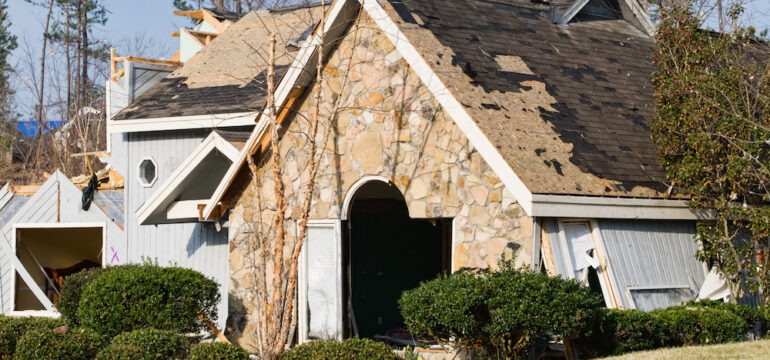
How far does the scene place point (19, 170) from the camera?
4359 centimetres

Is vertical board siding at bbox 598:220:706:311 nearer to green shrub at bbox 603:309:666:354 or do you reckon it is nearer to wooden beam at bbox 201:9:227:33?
green shrub at bbox 603:309:666:354

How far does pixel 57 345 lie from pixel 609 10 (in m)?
13.2

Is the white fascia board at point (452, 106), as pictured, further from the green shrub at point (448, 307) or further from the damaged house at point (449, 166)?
the green shrub at point (448, 307)

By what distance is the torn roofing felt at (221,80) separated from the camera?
20.5 meters

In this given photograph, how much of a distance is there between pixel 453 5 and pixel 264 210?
4917mm

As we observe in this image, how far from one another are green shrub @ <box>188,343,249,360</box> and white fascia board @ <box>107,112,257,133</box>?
7.67m

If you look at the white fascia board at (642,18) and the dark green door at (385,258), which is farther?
the white fascia board at (642,18)

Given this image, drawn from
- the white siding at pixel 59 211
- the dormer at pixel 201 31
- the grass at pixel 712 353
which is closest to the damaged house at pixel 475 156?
the grass at pixel 712 353

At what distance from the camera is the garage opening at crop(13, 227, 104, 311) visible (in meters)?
23.5

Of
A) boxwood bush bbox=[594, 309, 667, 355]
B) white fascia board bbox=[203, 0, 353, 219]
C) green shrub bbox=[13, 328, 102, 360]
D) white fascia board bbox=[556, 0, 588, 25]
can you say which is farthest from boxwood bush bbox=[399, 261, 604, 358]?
white fascia board bbox=[556, 0, 588, 25]

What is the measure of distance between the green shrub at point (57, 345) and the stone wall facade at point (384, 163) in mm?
3136

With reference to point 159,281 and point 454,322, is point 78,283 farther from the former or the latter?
point 454,322

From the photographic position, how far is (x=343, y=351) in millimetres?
11289

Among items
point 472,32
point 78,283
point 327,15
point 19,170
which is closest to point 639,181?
point 472,32
